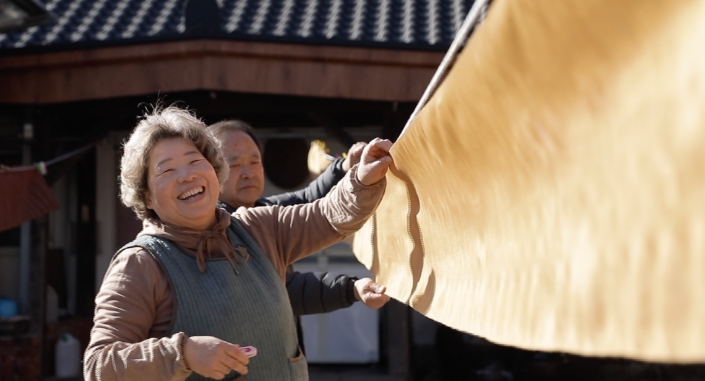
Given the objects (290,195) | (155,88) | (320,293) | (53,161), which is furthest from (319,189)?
(53,161)

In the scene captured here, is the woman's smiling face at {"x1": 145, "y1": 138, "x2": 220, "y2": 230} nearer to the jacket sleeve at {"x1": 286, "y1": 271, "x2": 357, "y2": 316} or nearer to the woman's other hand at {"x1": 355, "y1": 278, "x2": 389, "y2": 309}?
the woman's other hand at {"x1": 355, "y1": 278, "x2": 389, "y2": 309}

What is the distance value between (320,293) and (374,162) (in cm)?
86

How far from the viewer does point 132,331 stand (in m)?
1.89

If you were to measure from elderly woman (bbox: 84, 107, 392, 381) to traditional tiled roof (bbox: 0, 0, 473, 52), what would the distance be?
4.26 m

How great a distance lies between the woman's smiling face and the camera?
211cm

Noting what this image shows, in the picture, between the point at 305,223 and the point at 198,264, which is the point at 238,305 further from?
the point at 305,223

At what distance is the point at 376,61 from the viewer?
6.44 m

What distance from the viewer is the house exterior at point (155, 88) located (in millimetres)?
6496

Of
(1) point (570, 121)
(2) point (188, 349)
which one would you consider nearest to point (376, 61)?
(2) point (188, 349)

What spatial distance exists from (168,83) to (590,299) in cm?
594

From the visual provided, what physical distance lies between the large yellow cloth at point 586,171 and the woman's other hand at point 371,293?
863mm

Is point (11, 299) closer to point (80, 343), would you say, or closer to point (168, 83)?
point (80, 343)

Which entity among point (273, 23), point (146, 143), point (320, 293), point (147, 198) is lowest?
point (320, 293)

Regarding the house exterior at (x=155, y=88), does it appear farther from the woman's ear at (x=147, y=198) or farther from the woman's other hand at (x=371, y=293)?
the woman's ear at (x=147, y=198)
